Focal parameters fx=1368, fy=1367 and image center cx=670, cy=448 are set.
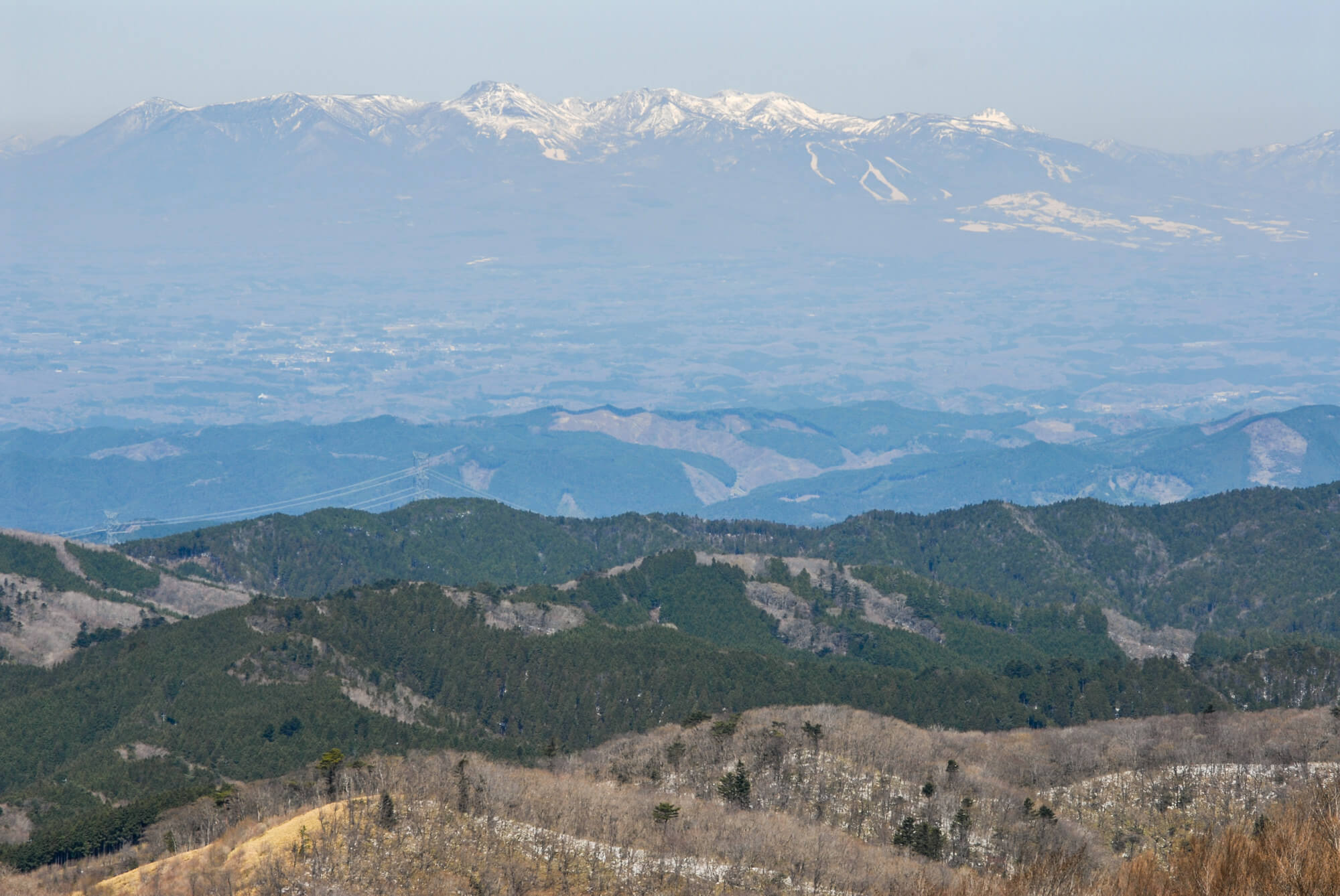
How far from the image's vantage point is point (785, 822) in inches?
3297

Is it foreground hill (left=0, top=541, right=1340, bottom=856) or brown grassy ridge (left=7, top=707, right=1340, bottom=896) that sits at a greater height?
brown grassy ridge (left=7, top=707, right=1340, bottom=896)

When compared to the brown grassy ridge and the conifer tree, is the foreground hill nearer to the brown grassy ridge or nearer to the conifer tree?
the brown grassy ridge

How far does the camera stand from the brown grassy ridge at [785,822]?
60094 mm

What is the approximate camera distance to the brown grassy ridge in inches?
2366

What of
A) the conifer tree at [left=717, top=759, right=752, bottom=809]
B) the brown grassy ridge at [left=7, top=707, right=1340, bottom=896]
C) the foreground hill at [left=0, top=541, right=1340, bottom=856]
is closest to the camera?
the brown grassy ridge at [left=7, top=707, right=1340, bottom=896]

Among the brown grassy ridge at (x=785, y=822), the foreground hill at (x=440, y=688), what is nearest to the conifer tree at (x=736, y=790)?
the brown grassy ridge at (x=785, y=822)

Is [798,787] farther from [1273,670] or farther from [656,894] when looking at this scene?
[1273,670]

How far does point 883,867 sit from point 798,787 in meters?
19.8

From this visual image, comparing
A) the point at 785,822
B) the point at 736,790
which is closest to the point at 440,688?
the point at 736,790

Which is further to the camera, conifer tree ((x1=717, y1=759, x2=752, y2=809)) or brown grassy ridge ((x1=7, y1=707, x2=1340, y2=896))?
conifer tree ((x1=717, y1=759, x2=752, y2=809))

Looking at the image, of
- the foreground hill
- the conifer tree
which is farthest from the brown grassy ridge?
the foreground hill

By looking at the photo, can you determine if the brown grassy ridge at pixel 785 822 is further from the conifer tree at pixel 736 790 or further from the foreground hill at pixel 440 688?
the foreground hill at pixel 440 688

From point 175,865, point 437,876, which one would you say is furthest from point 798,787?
point 175,865

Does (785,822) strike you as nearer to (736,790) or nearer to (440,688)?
(736,790)
